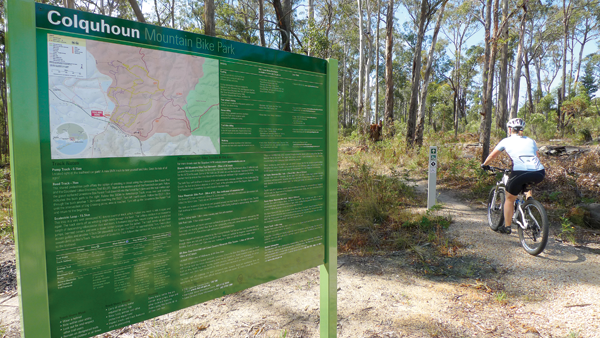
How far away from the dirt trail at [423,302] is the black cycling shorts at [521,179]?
829 millimetres

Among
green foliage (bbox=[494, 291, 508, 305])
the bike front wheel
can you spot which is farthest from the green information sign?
the bike front wheel

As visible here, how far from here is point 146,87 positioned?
1.64 meters

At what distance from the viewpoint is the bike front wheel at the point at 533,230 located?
4.07 meters

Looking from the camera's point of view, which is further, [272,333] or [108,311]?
[272,333]

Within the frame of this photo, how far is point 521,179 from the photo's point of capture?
4293mm

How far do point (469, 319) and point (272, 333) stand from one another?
1.75 metres

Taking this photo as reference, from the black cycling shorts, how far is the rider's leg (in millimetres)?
118

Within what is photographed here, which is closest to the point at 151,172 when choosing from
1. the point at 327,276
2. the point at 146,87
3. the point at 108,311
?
the point at 146,87

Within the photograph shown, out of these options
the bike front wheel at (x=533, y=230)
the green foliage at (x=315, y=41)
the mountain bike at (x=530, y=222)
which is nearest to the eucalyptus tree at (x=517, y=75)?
the green foliage at (x=315, y=41)

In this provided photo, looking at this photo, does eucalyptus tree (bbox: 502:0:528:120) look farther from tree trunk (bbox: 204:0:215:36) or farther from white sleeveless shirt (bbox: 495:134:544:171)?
tree trunk (bbox: 204:0:215:36)

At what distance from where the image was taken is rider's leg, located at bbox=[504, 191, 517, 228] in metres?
4.54

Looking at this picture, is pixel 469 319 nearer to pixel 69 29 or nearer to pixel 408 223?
pixel 408 223

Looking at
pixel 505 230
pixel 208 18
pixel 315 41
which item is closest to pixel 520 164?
pixel 505 230

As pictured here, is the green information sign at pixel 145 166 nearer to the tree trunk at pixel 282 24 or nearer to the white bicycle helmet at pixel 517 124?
the white bicycle helmet at pixel 517 124
